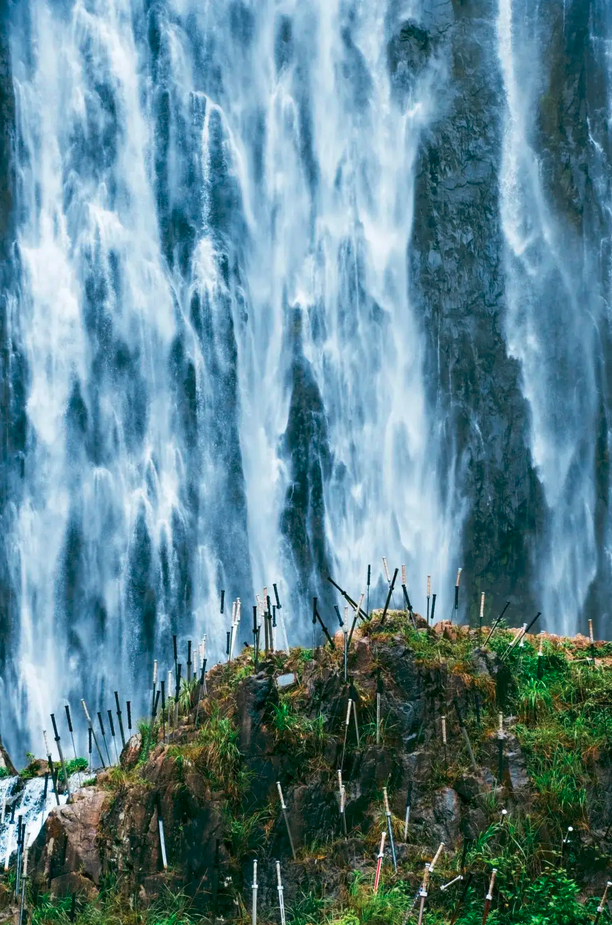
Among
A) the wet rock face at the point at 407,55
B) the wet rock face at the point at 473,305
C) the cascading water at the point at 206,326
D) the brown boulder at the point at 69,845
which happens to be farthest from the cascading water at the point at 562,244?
the brown boulder at the point at 69,845

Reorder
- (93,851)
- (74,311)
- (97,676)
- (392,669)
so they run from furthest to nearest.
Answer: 1. (74,311)
2. (97,676)
3. (392,669)
4. (93,851)

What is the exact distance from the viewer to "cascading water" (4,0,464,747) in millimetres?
39469

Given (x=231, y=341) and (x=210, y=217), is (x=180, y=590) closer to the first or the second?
(x=231, y=341)

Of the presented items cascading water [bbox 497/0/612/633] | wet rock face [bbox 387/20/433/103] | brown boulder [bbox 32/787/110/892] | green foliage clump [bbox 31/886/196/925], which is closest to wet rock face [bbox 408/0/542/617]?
wet rock face [bbox 387/20/433/103]

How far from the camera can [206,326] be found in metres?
41.2

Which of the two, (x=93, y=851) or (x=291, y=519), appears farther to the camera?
(x=291, y=519)

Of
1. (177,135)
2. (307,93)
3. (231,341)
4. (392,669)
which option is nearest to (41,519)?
(231,341)

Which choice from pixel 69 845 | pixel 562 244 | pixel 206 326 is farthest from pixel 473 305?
pixel 69 845

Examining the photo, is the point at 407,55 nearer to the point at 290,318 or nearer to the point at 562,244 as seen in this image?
the point at 562,244

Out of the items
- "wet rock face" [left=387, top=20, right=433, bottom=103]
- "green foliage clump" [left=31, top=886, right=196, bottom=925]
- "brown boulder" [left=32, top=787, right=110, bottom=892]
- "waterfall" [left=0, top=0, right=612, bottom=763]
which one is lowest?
"green foliage clump" [left=31, top=886, right=196, bottom=925]

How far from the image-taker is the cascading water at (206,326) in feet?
129

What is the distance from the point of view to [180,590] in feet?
129

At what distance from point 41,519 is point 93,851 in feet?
66.8

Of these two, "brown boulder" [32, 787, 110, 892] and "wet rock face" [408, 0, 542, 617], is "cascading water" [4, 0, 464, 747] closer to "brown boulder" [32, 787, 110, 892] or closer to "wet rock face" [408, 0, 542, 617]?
"wet rock face" [408, 0, 542, 617]
